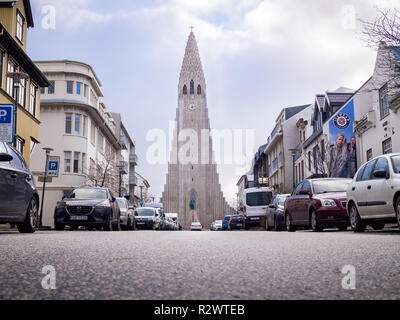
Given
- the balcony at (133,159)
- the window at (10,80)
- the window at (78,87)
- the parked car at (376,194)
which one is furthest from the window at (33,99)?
the balcony at (133,159)

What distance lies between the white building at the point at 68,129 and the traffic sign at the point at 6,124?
29.5 m

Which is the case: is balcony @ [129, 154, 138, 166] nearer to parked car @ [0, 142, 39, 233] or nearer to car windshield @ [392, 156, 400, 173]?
parked car @ [0, 142, 39, 233]

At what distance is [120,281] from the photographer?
3918mm

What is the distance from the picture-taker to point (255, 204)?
33.4m

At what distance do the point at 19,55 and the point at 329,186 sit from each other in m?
18.9

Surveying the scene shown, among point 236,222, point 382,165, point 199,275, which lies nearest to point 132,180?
point 236,222

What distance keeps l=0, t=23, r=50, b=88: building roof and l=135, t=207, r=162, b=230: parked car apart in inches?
397

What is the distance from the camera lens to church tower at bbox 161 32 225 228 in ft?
421

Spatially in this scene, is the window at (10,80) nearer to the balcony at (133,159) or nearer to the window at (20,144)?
the window at (20,144)

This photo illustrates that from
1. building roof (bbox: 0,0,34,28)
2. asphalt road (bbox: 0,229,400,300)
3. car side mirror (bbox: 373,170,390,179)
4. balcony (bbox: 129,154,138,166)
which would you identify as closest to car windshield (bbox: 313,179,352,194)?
car side mirror (bbox: 373,170,390,179)

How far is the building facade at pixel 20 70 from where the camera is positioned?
84.2 feet
